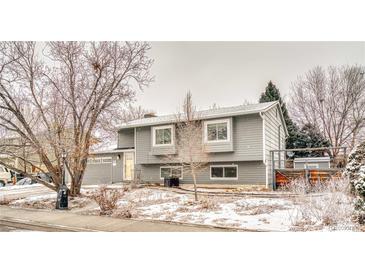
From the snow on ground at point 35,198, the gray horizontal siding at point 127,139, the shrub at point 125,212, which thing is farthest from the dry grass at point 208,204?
the gray horizontal siding at point 127,139

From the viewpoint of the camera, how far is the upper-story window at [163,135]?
840cm

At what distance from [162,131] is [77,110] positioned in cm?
292

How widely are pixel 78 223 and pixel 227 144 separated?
15.8ft

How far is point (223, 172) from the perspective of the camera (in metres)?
8.31

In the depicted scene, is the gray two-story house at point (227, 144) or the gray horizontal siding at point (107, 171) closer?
the gray two-story house at point (227, 144)

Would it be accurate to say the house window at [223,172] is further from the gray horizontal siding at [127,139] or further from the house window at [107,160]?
the house window at [107,160]

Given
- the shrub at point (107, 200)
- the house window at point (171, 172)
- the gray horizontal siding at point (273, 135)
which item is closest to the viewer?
the shrub at point (107, 200)

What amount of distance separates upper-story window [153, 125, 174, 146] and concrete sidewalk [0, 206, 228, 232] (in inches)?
146

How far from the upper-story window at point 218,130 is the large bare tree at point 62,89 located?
2.51 metres

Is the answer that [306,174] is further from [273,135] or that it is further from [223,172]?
[223,172]

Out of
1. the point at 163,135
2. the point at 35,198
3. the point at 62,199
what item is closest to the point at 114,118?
the point at 163,135
